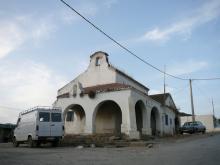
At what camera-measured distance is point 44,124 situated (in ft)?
63.9

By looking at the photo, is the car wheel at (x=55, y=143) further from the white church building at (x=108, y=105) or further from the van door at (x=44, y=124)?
the white church building at (x=108, y=105)

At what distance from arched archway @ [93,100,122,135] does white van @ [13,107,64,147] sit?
9787mm

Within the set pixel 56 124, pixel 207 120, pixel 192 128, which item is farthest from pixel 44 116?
pixel 207 120

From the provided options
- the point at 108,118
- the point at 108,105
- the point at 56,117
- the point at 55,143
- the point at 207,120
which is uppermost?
the point at 108,105

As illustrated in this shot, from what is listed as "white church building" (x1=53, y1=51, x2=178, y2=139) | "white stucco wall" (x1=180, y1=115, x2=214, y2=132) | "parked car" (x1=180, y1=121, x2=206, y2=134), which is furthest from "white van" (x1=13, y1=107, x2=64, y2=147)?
"white stucco wall" (x1=180, y1=115, x2=214, y2=132)

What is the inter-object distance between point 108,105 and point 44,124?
38.4ft

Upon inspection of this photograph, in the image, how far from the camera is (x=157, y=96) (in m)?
41.9

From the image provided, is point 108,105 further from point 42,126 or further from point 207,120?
point 207,120

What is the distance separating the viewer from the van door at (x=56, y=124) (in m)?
19.8

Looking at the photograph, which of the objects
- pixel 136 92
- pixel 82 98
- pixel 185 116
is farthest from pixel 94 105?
pixel 185 116

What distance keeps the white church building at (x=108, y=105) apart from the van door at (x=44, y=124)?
7543 mm

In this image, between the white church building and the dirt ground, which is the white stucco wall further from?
the dirt ground

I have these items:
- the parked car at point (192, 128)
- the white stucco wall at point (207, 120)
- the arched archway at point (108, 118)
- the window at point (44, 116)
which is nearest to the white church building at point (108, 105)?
the arched archway at point (108, 118)

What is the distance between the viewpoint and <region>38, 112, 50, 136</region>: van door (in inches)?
760
